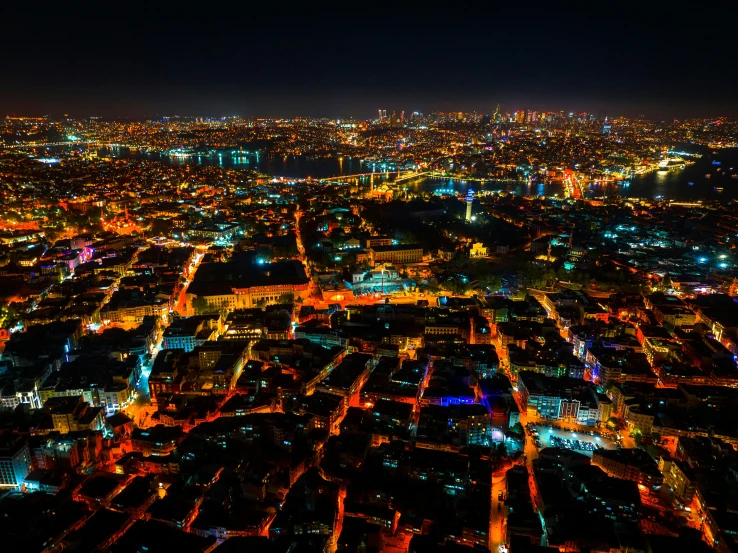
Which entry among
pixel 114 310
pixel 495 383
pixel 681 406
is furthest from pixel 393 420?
pixel 114 310

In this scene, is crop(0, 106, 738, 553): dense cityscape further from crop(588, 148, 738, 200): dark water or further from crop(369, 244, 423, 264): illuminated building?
crop(588, 148, 738, 200): dark water

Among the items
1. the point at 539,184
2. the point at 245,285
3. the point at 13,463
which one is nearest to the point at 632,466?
the point at 13,463

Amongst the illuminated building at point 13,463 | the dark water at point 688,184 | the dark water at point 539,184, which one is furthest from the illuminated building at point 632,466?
the dark water at point 688,184

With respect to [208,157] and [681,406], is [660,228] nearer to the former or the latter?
[681,406]

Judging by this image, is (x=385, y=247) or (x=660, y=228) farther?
(x=660, y=228)

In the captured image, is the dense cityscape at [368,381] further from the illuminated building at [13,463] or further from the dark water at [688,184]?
the dark water at [688,184]

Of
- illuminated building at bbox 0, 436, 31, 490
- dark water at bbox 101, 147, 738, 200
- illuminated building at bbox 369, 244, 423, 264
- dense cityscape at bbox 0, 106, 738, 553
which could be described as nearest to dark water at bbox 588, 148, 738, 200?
dark water at bbox 101, 147, 738, 200
